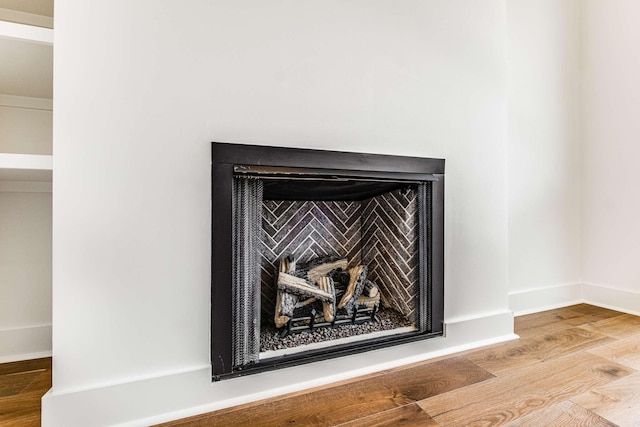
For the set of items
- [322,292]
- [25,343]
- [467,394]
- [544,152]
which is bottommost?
[467,394]

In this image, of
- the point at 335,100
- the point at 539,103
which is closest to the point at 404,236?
the point at 335,100

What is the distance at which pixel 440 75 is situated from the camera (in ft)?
5.13

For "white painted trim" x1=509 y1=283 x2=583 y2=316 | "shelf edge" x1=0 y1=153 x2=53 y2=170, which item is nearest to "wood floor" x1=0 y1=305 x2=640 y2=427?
"white painted trim" x1=509 y1=283 x2=583 y2=316

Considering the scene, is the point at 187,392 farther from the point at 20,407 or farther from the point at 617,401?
the point at 617,401

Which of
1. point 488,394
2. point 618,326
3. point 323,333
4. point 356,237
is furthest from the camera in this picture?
point 618,326

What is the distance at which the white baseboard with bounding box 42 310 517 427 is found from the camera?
3.25ft

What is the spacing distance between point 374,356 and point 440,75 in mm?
1298

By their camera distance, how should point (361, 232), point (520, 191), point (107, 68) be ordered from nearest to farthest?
1. point (107, 68)
2. point (361, 232)
3. point (520, 191)

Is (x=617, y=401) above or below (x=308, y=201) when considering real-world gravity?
below

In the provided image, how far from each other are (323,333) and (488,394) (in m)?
0.65

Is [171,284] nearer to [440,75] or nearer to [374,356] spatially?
[374,356]

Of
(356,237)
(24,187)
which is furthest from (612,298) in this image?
(24,187)

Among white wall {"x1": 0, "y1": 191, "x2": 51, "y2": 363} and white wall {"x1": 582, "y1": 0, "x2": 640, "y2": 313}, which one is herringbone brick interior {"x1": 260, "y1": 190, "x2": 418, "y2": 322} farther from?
white wall {"x1": 582, "y1": 0, "x2": 640, "y2": 313}

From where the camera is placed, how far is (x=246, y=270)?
118 cm
